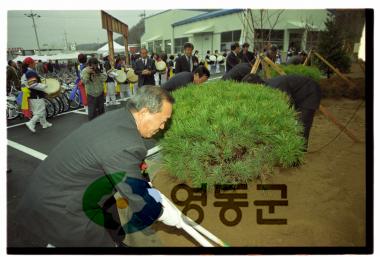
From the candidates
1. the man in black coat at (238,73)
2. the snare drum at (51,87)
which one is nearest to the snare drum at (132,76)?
the snare drum at (51,87)

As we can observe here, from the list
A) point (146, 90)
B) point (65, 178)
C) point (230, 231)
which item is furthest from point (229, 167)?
point (65, 178)

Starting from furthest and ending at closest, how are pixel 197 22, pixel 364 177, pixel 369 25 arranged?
pixel 197 22 < pixel 364 177 < pixel 369 25

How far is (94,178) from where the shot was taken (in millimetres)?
Answer: 1652

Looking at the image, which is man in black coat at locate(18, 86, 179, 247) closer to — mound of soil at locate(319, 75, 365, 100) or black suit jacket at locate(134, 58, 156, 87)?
black suit jacket at locate(134, 58, 156, 87)

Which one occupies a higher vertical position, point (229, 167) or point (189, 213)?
point (229, 167)

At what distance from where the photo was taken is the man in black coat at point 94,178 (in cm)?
156

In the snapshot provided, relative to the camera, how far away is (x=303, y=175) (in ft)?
11.8

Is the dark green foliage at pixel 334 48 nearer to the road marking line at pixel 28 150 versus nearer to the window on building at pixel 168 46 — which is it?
the road marking line at pixel 28 150

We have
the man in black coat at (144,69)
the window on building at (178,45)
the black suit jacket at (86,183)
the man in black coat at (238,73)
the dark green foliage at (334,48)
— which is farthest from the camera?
the window on building at (178,45)

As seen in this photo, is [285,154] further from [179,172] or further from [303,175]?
[179,172]

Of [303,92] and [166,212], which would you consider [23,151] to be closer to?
[166,212]

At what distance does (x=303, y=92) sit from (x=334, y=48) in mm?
8943

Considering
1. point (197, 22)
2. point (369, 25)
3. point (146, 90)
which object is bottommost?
point (146, 90)

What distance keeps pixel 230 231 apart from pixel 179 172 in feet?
2.85
